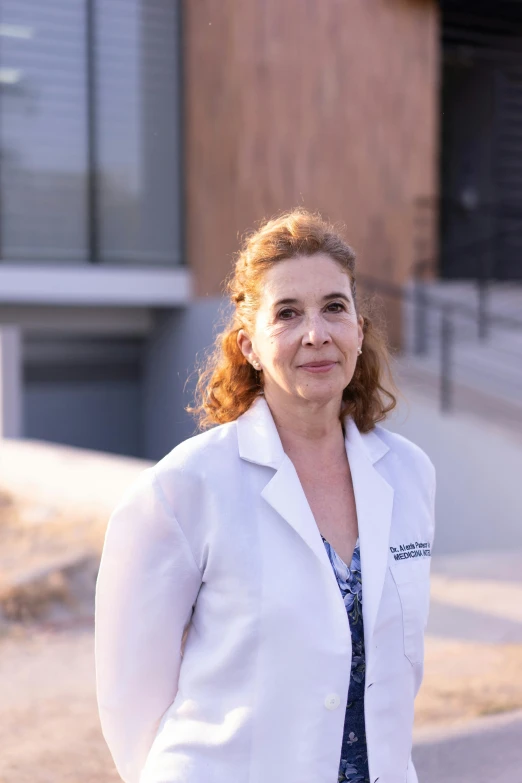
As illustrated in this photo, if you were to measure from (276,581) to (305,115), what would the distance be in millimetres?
11332

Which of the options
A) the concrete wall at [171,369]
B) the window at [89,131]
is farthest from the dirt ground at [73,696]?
the window at [89,131]

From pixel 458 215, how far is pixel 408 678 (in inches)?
542

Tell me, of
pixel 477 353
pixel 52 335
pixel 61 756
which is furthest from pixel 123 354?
pixel 61 756

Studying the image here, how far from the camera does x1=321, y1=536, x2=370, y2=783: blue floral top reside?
6.76 ft

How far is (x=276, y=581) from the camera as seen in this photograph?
6.46 feet

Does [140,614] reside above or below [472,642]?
above

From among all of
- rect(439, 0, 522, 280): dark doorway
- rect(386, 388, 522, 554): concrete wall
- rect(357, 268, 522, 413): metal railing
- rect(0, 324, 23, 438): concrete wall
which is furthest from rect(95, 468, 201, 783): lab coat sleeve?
rect(439, 0, 522, 280): dark doorway

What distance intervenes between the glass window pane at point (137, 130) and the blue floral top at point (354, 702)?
1083 cm

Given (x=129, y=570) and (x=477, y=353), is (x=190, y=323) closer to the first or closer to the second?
(x=477, y=353)

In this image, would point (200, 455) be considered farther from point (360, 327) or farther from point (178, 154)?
point (178, 154)

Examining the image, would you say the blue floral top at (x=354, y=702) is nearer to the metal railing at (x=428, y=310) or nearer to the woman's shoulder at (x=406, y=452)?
the woman's shoulder at (x=406, y=452)

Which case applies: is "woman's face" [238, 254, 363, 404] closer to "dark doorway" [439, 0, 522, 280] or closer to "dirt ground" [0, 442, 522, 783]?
"dirt ground" [0, 442, 522, 783]

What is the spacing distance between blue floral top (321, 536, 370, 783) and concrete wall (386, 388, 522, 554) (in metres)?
6.99

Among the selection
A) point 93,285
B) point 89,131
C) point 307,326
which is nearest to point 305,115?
point 89,131
